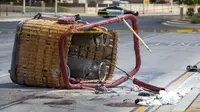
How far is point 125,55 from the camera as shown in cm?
1925

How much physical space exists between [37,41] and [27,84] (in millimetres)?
1009

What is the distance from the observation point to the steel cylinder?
1209cm

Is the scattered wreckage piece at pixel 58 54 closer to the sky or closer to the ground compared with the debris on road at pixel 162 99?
closer to the sky

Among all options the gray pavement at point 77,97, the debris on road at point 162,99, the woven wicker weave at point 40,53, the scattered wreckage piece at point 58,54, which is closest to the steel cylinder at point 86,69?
the scattered wreckage piece at point 58,54

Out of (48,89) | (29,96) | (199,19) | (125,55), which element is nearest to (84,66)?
(48,89)

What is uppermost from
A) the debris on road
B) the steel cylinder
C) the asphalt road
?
the steel cylinder

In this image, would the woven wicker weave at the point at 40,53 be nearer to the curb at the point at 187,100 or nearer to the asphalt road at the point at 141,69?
the asphalt road at the point at 141,69

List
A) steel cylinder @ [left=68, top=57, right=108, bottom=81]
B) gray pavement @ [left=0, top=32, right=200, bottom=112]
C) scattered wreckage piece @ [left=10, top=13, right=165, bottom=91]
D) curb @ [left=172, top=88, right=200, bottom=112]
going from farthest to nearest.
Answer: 1. steel cylinder @ [left=68, top=57, right=108, bottom=81]
2. scattered wreckage piece @ [left=10, top=13, right=165, bottom=91]
3. gray pavement @ [left=0, top=32, right=200, bottom=112]
4. curb @ [left=172, top=88, right=200, bottom=112]

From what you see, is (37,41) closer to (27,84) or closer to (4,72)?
(27,84)

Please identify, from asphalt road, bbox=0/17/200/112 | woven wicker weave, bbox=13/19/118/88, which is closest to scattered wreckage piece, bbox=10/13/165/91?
woven wicker weave, bbox=13/19/118/88

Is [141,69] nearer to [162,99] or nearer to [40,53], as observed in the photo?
[40,53]

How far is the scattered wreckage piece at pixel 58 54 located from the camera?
35.8 feet

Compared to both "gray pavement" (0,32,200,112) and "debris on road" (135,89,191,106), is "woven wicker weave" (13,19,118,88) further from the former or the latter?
"debris on road" (135,89,191,106)

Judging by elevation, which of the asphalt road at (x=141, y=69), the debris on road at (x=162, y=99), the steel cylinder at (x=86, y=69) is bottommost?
the asphalt road at (x=141, y=69)
